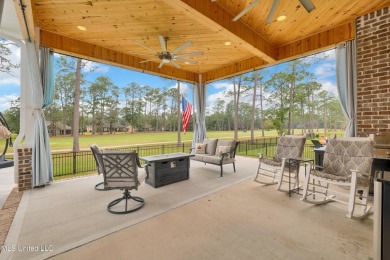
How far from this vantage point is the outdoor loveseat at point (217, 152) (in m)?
4.55

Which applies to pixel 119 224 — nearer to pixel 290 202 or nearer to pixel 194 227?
pixel 194 227

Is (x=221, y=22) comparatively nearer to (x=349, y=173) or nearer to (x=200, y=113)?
(x=349, y=173)

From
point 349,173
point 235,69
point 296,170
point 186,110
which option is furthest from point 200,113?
point 349,173

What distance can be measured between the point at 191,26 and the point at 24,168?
4.35 m

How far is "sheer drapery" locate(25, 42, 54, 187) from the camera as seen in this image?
3.52 meters

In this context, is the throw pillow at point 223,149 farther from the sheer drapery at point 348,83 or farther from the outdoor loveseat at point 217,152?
the sheer drapery at point 348,83

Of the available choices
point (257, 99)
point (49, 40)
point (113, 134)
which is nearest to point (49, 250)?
point (49, 40)

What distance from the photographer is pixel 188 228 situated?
2.18 meters

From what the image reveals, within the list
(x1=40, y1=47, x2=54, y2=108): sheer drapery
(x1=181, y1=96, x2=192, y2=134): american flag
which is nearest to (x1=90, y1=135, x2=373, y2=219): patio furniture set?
(x1=40, y1=47, x2=54, y2=108): sheer drapery

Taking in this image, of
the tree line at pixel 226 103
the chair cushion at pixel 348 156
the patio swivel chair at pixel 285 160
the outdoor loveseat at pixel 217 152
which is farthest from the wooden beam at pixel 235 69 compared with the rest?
the chair cushion at pixel 348 156

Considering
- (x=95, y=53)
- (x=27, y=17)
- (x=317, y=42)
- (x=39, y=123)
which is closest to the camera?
(x=27, y=17)

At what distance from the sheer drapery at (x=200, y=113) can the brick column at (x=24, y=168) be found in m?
4.72

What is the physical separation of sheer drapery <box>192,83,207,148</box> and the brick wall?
14.9 feet

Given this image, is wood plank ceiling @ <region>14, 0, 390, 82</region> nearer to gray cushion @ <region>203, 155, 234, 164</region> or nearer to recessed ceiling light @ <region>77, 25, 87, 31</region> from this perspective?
recessed ceiling light @ <region>77, 25, 87, 31</region>
